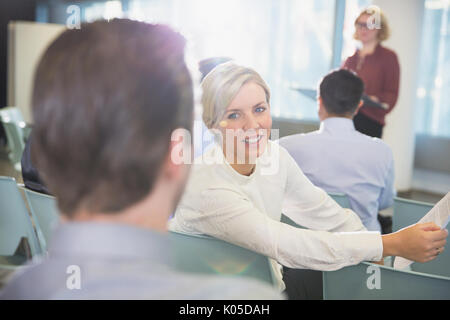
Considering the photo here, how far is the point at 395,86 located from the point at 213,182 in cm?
349

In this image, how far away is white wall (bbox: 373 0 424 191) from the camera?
563cm

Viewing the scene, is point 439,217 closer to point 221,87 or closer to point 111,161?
point 221,87

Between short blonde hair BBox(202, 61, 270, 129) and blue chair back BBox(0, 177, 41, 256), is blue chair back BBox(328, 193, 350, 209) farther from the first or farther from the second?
blue chair back BBox(0, 177, 41, 256)

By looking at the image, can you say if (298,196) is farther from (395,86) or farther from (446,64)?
(446,64)

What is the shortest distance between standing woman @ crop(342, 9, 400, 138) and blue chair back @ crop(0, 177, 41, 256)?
3.20 meters

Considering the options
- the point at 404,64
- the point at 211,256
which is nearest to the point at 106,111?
the point at 211,256

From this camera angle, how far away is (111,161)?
1.79ft

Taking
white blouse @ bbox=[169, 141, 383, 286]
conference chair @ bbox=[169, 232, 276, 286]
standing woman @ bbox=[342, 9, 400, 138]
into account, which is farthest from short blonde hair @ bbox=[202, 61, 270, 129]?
standing woman @ bbox=[342, 9, 400, 138]

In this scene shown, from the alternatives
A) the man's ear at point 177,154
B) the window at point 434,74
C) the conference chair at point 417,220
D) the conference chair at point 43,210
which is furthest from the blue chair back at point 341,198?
the window at point 434,74

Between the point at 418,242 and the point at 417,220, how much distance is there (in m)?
0.65

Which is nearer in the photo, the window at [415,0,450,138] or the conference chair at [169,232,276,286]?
the conference chair at [169,232,276,286]

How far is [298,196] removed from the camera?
1.83 metres

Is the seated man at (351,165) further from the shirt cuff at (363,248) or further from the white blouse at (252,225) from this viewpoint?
the shirt cuff at (363,248)
